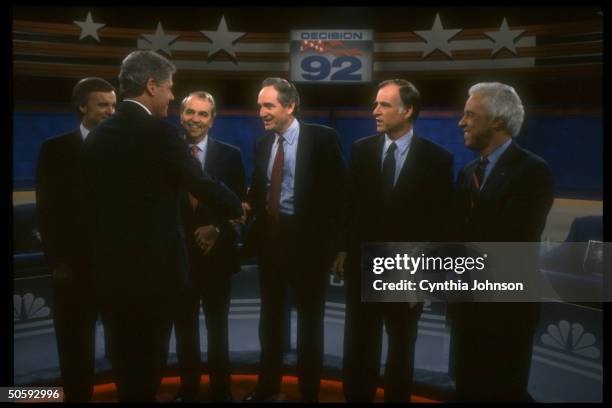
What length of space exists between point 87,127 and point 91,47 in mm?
502

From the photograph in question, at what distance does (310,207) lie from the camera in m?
2.38

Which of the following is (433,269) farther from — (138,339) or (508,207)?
(138,339)

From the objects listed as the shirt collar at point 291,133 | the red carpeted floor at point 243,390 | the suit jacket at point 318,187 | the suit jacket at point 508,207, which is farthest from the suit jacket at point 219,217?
the suit jacket at point 508,207

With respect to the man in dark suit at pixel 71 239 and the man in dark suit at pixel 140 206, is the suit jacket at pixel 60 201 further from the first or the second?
the man in dark suit at pixel 140 206

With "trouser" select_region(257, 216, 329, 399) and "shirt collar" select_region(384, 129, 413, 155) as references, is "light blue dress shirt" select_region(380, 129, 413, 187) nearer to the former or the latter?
"shirt collar" select_region(384, 129, 413, 155)

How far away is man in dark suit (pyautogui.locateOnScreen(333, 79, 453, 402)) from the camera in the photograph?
2.26 m

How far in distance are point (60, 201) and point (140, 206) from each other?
0.68 metres

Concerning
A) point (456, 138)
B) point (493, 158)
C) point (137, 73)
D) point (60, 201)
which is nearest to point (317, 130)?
point (456, 138)

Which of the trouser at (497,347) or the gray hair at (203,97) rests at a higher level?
the gray hair at (203,97)

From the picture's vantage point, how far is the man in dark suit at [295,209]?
7.78ft

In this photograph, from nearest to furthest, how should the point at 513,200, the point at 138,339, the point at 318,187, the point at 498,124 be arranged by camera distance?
the point at 138,339, the point at 513,200, the point at 498,124, the point at 318,187

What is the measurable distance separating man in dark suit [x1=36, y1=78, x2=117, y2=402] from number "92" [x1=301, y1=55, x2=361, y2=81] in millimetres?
961

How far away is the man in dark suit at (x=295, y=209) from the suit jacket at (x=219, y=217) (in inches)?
3.9

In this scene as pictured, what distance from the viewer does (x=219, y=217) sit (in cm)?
239
